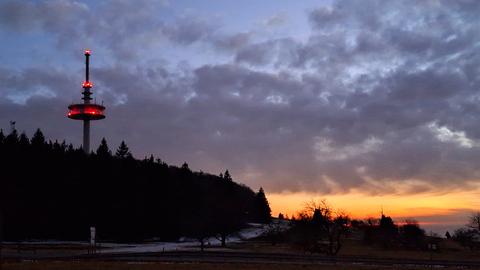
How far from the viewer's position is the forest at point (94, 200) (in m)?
106

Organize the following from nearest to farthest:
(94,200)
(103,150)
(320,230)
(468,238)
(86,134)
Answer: (320,230)
(468,238)
(94,200)
(103,150)
(86,134)

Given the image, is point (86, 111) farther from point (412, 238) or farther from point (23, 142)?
point (412, 238)

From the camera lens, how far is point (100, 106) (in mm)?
174625

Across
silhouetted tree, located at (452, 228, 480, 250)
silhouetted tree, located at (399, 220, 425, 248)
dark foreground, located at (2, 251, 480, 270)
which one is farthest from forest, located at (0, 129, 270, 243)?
dark foreground, located at (2, 251, 480, 270)

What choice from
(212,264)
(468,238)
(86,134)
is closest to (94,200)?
(86,134)

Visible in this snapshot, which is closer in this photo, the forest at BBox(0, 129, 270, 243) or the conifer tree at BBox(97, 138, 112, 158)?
the forest at BBox(0, 129, 270, 243)

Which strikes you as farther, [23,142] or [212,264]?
[23,142]

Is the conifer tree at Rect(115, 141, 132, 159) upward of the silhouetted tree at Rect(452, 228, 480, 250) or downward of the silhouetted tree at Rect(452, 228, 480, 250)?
upward

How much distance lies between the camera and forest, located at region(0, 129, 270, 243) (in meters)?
106

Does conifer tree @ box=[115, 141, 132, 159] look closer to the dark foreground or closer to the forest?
the forest

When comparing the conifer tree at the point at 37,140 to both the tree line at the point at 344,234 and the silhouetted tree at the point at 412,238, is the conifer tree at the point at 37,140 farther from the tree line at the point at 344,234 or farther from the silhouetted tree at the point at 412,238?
the silhouetted tree at the point at 412,238

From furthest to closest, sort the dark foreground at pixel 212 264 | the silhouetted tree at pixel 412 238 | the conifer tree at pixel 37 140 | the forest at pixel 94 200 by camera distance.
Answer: the conifer tree at pixel 37 140, the forest at pixel 94 200, the silhouetted tree at pixel 412 238, the dark foreground at pixel 212 264

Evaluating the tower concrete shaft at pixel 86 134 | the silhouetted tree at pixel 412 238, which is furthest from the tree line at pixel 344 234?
the tower concrete shaft at pixel 86 134

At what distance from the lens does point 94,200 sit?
381 feet
